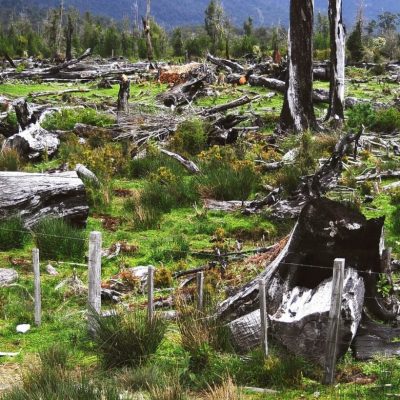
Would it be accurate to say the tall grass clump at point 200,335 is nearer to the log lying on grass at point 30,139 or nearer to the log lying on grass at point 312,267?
the log lying on grass at point 312,267

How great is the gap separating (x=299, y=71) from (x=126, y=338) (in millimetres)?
11767

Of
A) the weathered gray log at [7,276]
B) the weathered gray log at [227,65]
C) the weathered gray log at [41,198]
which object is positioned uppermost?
the weathered gray log at [227,65]

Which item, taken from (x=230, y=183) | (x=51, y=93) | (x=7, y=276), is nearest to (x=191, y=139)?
(x=230, y=183)

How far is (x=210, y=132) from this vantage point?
51.6 ft

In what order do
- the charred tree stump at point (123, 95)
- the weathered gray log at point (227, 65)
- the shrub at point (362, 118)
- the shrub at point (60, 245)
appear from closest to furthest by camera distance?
1. the shrub at point (60, 245)
2. the shrub at point (362, 118)
3. the charred tree stump at point (123, 95)
4. the weathered gray log at point (227, 65)

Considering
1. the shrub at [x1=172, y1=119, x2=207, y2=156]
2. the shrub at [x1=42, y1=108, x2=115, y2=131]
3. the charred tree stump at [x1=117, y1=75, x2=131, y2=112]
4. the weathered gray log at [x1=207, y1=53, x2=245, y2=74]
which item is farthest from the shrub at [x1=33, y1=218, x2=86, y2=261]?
the weathered gray log at [x1=207, y1=53, x2=245, y2=74]

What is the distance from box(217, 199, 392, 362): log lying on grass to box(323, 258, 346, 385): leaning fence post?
589 mm

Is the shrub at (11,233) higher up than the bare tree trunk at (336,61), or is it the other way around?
the bare tree trunk at (336,61)

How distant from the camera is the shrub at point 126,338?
18.9 feet

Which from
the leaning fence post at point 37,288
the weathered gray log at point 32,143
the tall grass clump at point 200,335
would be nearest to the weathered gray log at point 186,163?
the weathered gray log at point 32,143

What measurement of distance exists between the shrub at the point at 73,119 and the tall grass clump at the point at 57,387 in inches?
481

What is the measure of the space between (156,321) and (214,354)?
0.61 metres

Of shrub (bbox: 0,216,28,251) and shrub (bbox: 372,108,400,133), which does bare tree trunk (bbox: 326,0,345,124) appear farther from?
shrub (bbox: 0,216,28,251)

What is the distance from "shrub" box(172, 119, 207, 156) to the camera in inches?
587
